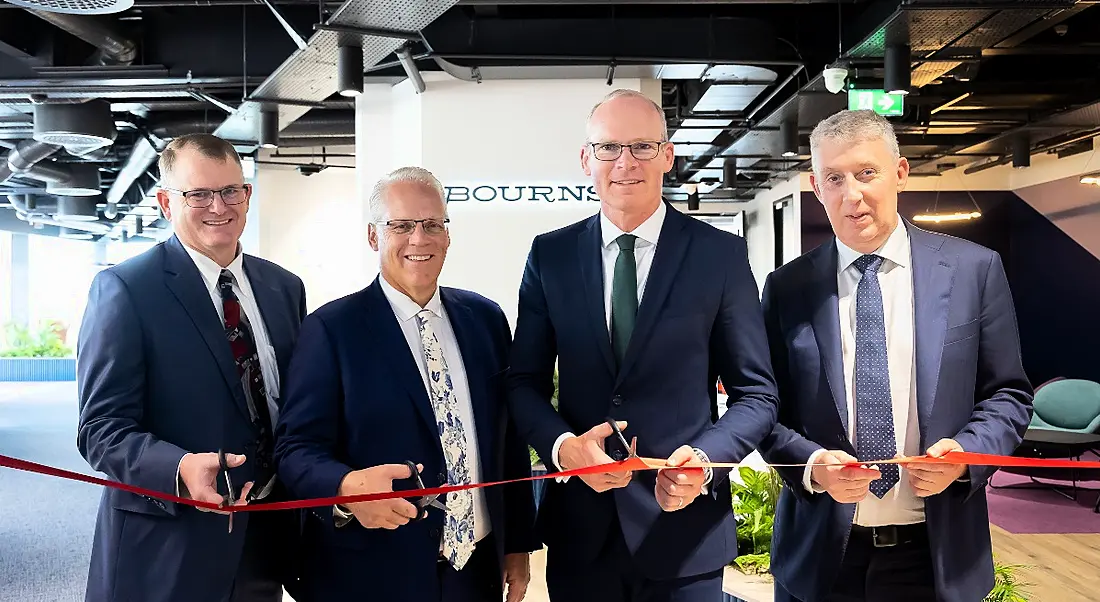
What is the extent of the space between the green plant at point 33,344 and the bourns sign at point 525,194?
20615 mm

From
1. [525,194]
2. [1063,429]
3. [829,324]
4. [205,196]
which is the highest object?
[525,194]

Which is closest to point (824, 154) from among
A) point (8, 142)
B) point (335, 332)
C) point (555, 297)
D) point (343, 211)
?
point (555, 297)

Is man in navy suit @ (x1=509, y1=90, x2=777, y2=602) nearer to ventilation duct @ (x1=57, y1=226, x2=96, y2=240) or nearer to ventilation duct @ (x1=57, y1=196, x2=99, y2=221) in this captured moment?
ventilation duct @ (x1=57, y1=196, x2=99, y2=221)

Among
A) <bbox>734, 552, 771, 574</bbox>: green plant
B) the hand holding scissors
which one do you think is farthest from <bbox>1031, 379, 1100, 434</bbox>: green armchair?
the hand holding scissors

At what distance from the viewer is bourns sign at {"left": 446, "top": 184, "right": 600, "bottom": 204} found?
8.41 m

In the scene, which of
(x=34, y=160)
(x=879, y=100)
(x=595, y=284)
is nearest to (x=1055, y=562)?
(x=879, y=100)

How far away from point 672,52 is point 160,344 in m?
6.54

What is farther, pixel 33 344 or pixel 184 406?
pixel 33 344

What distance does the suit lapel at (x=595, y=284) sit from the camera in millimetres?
2262

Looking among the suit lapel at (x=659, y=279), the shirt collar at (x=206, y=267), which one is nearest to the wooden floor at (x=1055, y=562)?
the suit lapel at (x=659, y=279)

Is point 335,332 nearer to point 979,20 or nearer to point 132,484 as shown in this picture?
point 132,484

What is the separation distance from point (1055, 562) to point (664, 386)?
612 cm

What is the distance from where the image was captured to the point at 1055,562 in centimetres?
679

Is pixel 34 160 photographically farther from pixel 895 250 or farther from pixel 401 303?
pixel 895 250
